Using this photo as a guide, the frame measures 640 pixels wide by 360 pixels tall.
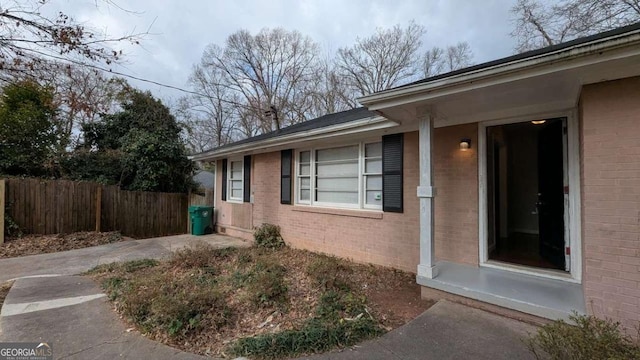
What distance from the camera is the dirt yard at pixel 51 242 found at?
6.78 metres

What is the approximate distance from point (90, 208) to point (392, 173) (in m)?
9.11

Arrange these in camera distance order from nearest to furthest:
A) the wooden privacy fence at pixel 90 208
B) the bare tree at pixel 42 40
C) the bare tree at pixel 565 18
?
the bare tree at pixel 42 40 → the wooden privacy fence at pixel 90 208 → the bare tree at pixel 565 18

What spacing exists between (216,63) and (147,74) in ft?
44.4

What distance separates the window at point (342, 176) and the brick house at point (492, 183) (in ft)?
0.09

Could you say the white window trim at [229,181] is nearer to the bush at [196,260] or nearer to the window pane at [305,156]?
the window pane at [305,156]

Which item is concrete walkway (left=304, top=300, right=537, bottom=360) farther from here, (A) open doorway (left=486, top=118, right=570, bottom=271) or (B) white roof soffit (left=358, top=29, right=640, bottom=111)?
(B) white roof soffit (left=358, top=29, right=640, bottom=111)

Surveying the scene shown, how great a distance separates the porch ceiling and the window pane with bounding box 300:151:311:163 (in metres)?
2.79

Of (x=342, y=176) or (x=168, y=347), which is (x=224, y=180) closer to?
(x=342, y=176)

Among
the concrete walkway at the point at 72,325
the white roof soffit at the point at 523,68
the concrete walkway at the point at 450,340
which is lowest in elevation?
the concrete walkway at the point at 72,325

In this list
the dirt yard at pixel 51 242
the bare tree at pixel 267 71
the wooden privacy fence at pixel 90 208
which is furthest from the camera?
the bare tree at pixel 267 71

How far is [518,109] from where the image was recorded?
3795 millimetres

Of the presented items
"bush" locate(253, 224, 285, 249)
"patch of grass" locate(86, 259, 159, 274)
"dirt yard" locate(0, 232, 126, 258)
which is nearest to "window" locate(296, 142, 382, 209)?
"bush" locate(253, 224, 285, 249)

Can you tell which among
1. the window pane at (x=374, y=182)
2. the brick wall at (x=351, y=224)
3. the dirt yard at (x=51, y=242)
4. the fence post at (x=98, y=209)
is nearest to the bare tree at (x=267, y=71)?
the fence post at (x=98, y=209)

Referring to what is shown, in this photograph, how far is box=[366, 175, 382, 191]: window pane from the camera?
5.49 m
